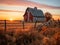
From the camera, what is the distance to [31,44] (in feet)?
→ 27.9

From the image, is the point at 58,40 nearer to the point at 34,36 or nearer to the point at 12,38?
the point at 34,36

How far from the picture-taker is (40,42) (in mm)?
8703

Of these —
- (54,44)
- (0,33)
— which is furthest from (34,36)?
(0,33)

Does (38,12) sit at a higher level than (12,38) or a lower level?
higher

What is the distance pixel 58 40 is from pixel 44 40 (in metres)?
0.69

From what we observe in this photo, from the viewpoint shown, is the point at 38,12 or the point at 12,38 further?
the point at 38,12

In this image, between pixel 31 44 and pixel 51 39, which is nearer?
pixel 31 44

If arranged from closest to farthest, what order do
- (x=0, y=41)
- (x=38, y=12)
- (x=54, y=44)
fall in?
(x=0, y=41), (x=54, y=44), (x=38, y=12)

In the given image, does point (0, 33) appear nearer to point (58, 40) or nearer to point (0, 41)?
point (0, 41)

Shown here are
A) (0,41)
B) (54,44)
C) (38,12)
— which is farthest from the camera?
(38,12)

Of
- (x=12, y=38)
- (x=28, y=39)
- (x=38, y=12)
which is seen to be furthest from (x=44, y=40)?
(x=38, y=12)

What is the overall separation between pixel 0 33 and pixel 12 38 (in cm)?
78

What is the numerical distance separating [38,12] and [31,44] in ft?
67.6

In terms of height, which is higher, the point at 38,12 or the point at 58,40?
the point at 38,12
